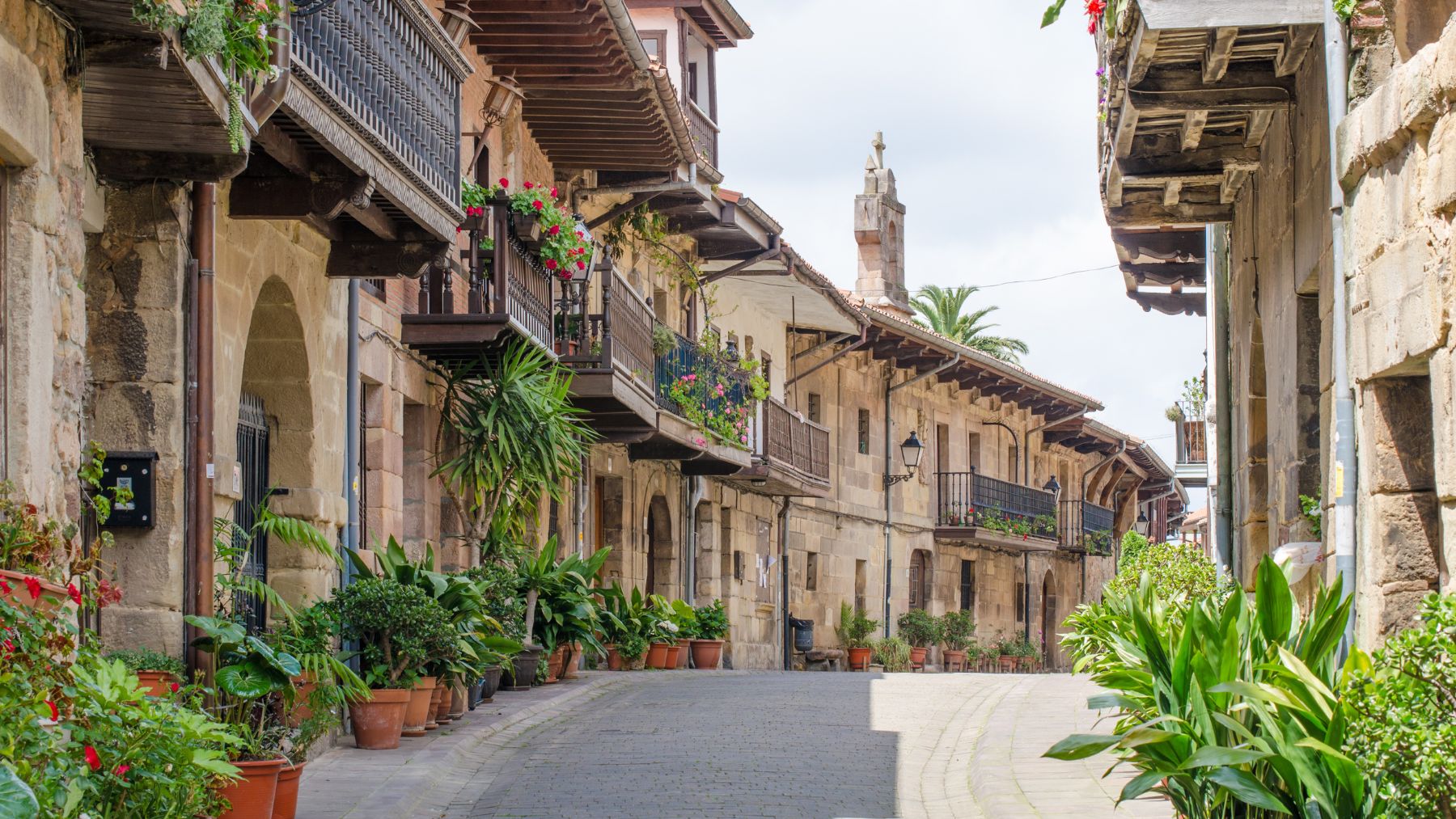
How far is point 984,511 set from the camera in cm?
3466

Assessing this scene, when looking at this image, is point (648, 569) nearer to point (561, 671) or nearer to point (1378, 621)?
point (561, 671)

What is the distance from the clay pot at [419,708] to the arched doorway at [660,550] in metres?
11.8

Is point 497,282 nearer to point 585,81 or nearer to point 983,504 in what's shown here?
point 585,81

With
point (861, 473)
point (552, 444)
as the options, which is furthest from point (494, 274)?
point (861, 473)

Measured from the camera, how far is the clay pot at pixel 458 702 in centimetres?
1304

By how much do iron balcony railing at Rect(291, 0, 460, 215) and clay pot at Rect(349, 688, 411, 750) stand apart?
3052 mm

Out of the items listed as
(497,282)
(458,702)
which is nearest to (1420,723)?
(458,702)

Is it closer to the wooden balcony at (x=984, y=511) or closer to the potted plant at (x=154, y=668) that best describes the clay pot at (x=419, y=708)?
the potted plant at (x=154, y=668)

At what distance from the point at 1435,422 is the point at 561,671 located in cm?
1150

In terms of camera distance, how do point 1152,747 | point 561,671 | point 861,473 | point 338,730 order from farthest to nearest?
point 861,473 → point 561,671 → point 338,730 → point 1152,747

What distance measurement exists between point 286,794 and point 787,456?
701 inches

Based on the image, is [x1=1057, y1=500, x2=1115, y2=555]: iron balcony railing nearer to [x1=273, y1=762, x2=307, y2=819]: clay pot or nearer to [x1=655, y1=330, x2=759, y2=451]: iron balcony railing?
[x1=655, y1=330, x2=759, y2=451]: iron balcony railing

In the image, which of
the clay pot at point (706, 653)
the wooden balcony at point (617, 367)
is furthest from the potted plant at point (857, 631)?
the wooden balcony at point (617, 367)

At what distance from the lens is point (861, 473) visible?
3138 centimetres
